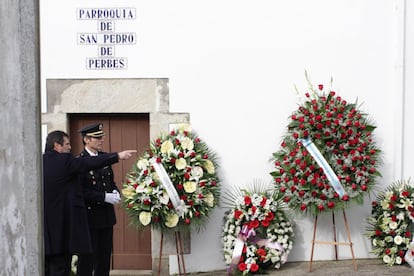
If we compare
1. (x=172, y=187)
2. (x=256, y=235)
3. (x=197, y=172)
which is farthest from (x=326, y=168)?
(x=172, y=187)

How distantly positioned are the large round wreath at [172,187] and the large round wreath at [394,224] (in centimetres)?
160

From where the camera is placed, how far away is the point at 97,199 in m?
5.35

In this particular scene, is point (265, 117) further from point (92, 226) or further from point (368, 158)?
point (92, 226)

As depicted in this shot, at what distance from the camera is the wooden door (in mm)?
6750

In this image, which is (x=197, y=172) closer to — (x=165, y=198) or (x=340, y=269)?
(x=165, y=198)

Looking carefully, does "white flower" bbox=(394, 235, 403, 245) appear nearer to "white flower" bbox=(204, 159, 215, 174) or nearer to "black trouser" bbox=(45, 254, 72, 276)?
"white flower" bbox=(204, 159, 215, 174)

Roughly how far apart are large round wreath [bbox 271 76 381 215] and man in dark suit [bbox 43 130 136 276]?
1899 mm

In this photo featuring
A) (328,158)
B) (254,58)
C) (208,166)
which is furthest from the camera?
(254,58)

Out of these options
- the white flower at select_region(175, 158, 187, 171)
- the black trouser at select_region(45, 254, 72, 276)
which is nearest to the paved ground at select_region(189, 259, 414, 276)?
the white flower at select_region(175, 158, 187, 171)

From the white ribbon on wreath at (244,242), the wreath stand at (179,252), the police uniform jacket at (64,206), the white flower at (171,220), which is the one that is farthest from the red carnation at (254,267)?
the police uniform jacket at (64,206)

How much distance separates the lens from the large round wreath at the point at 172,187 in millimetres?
5996

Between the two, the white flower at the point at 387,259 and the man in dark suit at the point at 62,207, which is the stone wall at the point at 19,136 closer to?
the man in dark suit at the point at 62,207

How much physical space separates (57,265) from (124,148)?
214 cm

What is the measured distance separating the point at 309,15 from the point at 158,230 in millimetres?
2621
